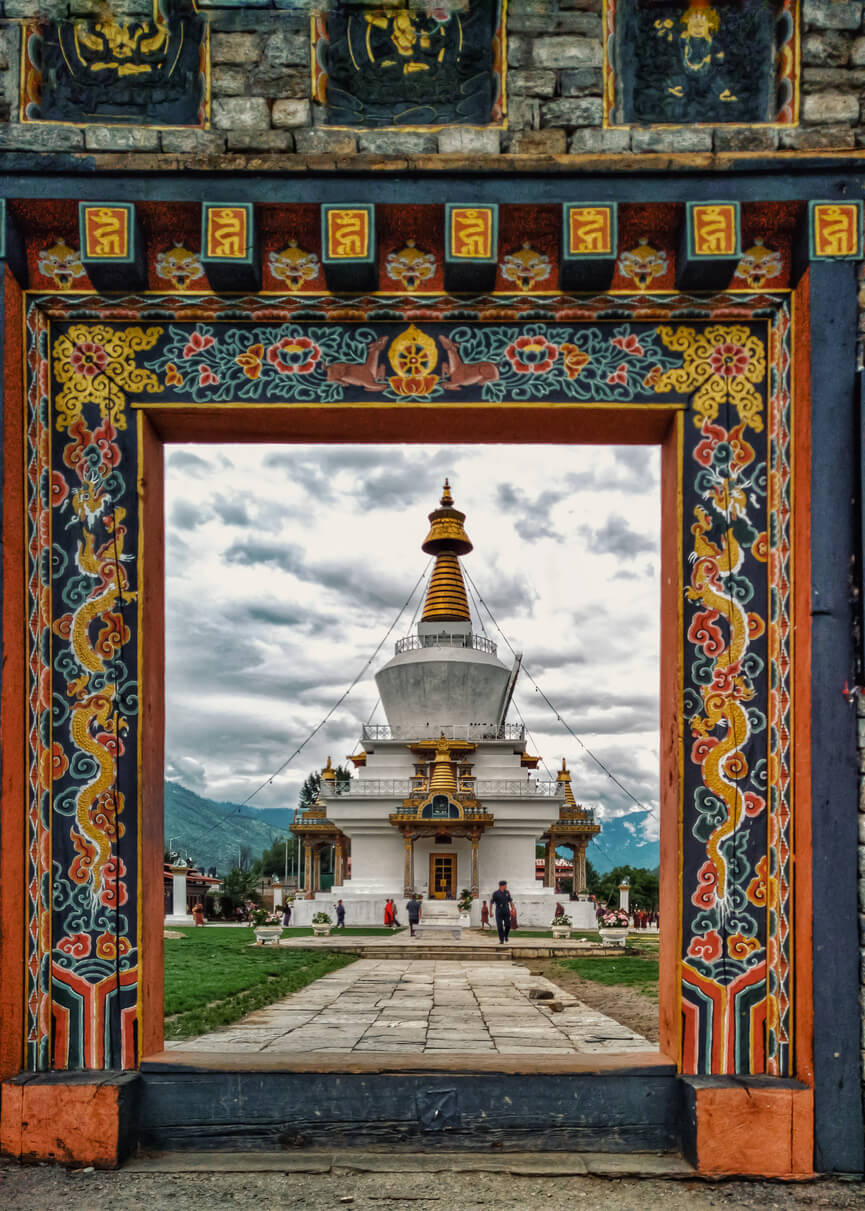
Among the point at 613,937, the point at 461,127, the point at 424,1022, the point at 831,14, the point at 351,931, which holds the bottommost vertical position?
the point at 351,931

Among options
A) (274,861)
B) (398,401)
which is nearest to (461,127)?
(398,401)

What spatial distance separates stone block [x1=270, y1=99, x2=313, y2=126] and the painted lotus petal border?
1.03 meters

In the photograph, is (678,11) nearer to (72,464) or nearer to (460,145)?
(460,145)

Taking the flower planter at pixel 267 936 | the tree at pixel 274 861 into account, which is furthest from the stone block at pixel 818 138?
the tree at pixel 274 861

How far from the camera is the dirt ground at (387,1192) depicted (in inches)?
193

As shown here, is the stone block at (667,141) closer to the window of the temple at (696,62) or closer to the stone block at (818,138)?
the window of the temple at (696,62)

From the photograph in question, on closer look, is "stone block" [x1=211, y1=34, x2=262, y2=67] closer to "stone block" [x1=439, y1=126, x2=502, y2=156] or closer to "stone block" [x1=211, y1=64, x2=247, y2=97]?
"stone block" [x1=211, y1=64, x2=247, y2=97]

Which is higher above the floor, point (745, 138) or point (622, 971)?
point (745, 138)

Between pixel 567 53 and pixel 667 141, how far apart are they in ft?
2.56

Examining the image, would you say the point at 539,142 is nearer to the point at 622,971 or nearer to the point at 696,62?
the point at 696,62

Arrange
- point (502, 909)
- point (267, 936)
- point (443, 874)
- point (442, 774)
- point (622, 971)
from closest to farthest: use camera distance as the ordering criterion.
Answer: point (622, 971) → point (502, 909) → point (267, 936) → point (442, 774) → point (443, 874)

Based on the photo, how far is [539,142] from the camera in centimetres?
587

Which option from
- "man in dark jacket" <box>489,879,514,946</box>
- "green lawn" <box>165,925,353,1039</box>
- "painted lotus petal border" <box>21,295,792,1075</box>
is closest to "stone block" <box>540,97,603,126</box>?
"painted lotus petal border" <box>21,295,792,1075</box>

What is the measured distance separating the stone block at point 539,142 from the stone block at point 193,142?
1.73 m
